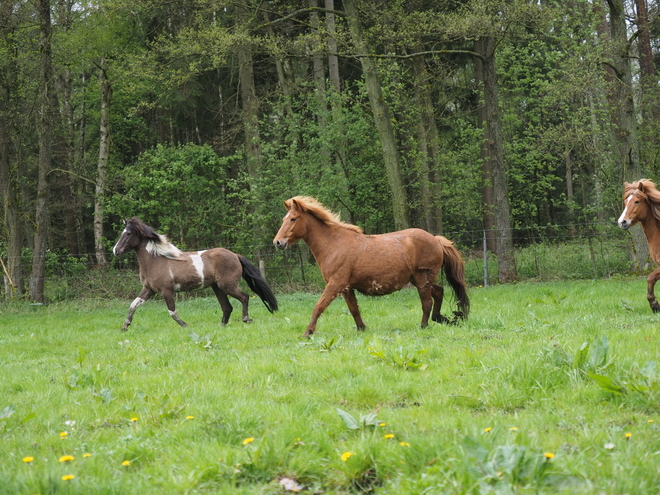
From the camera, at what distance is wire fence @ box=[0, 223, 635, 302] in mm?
18891

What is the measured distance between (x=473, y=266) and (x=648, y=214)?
398 inches

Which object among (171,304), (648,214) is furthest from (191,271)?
(648,214)

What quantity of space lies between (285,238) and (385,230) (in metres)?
16.4

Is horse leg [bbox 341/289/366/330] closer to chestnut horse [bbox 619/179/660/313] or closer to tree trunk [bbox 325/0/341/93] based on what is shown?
chestnut horse [bbox 619/179/660/313]

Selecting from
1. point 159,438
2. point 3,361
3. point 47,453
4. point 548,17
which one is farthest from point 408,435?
point 548,17

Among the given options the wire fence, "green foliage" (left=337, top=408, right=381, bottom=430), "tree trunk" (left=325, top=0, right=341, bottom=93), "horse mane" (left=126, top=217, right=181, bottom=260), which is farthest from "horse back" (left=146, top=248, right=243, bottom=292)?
"tree trunk" (left=325, top=0, right=341, bottom=93)

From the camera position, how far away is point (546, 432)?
3842 millimetres

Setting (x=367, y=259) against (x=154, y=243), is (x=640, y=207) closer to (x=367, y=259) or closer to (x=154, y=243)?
(x=367, y=259)

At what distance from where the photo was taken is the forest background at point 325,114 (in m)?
19.0

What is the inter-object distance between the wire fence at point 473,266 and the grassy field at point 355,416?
35.0 ft

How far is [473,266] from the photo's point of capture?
66.5 ft

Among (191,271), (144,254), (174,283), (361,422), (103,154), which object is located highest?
(103,154)

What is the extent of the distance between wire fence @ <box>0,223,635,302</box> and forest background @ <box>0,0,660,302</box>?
12cm

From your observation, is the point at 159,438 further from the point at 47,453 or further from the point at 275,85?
the point at 275,85
